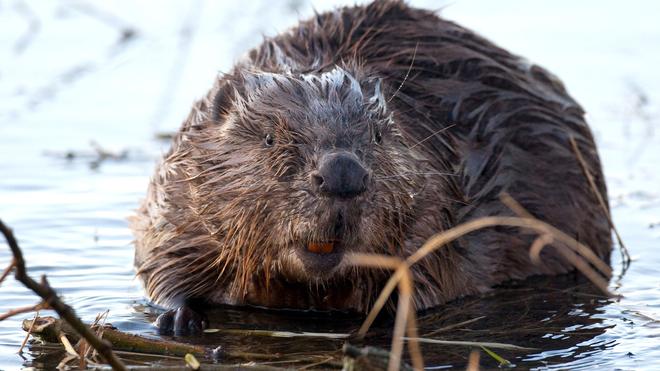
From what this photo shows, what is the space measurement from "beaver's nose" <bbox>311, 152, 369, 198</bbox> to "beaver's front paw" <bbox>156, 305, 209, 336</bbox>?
873 millimetres

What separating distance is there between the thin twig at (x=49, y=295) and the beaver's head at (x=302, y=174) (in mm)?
1051

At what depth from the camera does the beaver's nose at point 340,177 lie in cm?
421

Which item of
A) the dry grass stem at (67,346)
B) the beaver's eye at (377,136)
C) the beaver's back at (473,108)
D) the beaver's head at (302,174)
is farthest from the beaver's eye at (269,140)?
the dry grass stem at (67,346)

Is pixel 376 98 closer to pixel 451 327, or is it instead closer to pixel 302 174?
pixel 302 174

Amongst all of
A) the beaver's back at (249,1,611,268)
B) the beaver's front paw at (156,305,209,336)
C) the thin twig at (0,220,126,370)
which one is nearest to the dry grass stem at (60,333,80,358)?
the beaver's front paw at (156,305,209,336)

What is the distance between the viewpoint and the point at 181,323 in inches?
191

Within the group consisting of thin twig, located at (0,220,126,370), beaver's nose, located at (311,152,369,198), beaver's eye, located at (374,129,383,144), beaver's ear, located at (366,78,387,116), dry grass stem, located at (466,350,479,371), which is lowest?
dry grass stem, located at (466,350,479,371)

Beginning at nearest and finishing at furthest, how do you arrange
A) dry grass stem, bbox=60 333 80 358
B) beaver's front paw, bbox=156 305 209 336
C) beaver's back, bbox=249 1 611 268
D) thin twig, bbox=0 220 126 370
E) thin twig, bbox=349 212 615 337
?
thin twig, bbox=0 220 126 370, thin twig, bbox=349 212 615 337, dry grass stem, bbox=60 333 80 358, beaver's front paw, bbox=156 305 209 336, beaver's back, bbox=249 1 611 268

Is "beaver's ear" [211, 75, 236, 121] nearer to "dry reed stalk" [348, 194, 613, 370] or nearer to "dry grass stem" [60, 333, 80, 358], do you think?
"dry reed stalk" [348, 194, 613, 370]

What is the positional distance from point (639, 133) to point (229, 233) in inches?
164

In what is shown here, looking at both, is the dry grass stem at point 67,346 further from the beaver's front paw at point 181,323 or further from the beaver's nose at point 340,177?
the beaver's nose at point 340,177

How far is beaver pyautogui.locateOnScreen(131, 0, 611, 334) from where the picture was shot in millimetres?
4527

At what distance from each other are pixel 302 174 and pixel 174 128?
3.81m

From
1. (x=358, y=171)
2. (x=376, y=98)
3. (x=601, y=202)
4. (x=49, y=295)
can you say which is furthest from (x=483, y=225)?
(x=49, y=295)
